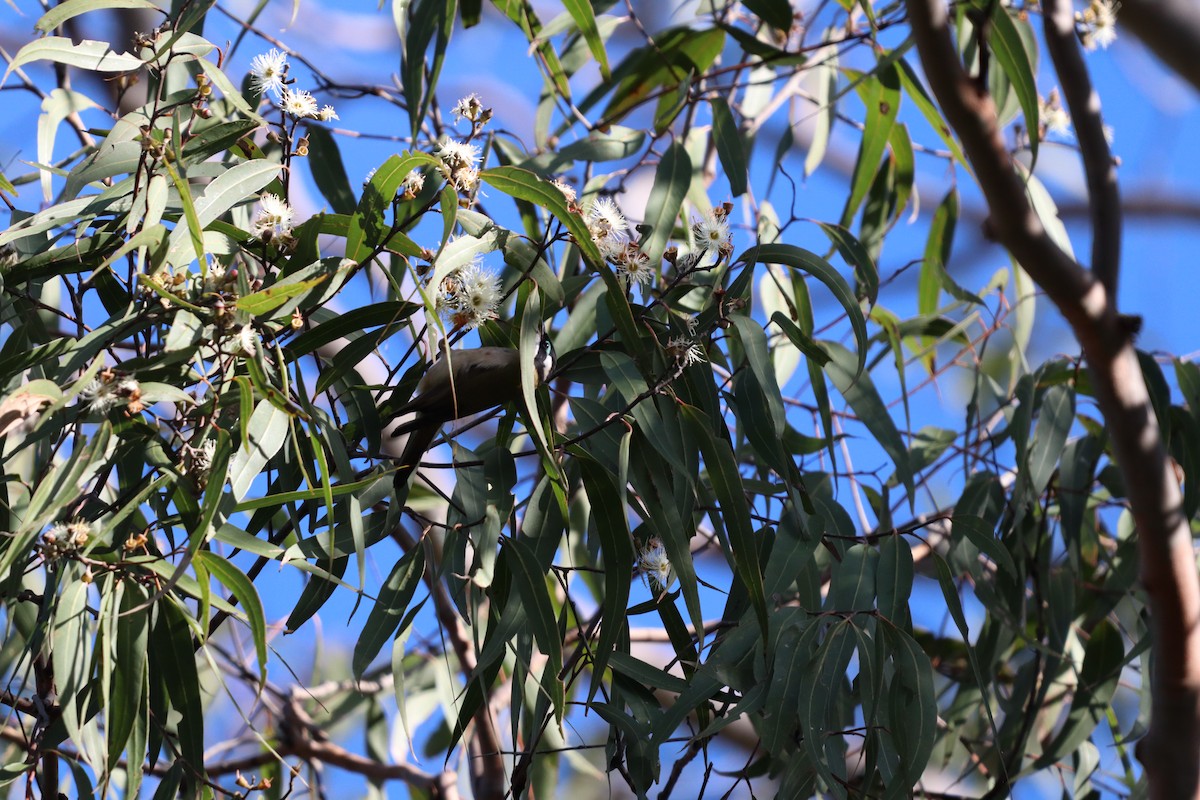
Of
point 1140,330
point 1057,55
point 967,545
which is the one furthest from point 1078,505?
point 1057,55

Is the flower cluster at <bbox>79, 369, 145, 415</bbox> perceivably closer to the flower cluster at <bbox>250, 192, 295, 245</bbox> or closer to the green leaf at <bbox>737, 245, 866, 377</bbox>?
the flower cluster at <bbox>250, 192, 295, 245</bbox>

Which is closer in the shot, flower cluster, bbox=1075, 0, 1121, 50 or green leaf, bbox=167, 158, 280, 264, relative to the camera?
green leaf, bbox=167, 158, 280, 264

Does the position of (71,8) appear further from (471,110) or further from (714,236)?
(714,236)

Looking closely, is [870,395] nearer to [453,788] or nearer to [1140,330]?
[1140,330]

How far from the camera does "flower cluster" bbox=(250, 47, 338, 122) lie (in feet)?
3.06

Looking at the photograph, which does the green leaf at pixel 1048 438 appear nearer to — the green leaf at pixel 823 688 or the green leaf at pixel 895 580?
the green leaf at pixel 895 580

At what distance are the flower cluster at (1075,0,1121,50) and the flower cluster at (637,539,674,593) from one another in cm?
114

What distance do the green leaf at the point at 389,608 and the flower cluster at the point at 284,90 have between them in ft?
1.23

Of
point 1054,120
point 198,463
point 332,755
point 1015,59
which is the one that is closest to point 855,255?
point 1015,59

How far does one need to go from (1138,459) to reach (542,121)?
1.16m

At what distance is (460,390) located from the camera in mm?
962

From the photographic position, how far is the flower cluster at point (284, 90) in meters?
0.93

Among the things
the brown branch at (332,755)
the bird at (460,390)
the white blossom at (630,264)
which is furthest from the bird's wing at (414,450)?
the brown branch at (332,755)

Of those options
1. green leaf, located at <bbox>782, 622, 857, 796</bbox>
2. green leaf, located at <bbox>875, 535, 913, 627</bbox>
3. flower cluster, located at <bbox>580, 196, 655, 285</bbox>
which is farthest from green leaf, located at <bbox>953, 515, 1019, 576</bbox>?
flower cluster, located at <bbox>580, 196, 655, 285</bbox>
